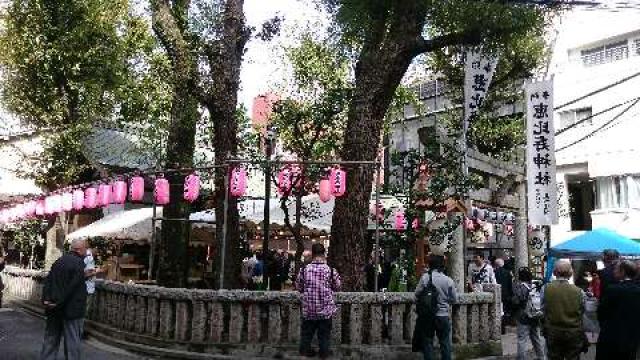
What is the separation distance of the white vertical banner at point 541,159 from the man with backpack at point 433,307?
18.2 feet

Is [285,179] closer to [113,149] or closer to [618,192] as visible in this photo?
[113,149]

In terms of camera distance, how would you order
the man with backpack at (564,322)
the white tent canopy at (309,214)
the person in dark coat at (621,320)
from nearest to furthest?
the person in dark coat at (621,320) → the man with backpack at (564,322) → the white tent canopy at (309,214)

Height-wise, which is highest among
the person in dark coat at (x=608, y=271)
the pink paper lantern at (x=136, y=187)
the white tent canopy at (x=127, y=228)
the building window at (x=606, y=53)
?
the building window at (x=606, y=53)

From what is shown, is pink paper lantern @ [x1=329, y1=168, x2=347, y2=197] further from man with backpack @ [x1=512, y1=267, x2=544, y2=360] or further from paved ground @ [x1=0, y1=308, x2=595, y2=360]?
paved ground @ [x1=0, y1=308, x2=595, y2=360]

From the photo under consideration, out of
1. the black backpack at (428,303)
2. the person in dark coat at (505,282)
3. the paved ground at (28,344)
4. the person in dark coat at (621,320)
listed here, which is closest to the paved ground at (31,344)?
the paved ground at (28,344)

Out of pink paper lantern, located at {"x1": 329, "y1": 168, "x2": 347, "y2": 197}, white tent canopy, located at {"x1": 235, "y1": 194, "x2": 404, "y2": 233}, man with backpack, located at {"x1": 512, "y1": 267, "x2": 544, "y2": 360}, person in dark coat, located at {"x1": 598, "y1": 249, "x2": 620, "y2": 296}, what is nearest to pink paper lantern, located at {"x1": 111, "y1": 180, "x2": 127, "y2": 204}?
white tent canopy, located at {"x1": 235, "y1": 194, "x2": 404, "y2": 233}

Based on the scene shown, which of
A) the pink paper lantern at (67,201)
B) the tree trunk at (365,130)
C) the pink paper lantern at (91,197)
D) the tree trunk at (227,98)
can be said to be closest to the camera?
the tree trunk at (365,130)

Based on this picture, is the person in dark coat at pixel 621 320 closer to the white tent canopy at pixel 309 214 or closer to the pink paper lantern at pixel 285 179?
the pink paper lantern at pixel 285 179

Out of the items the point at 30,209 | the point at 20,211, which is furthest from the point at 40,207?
the point at 20,211

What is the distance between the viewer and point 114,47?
18953mm

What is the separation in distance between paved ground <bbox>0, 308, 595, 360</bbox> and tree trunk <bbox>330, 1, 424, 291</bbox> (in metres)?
3.46

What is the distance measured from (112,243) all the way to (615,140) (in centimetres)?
2104

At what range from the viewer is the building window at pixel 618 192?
2370cm

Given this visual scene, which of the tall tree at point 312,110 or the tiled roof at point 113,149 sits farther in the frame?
the tiled roof at point 113,149
